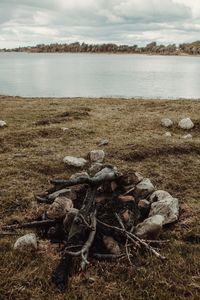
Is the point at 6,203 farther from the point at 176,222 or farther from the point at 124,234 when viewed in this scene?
the point at 176,222

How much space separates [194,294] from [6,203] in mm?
4249

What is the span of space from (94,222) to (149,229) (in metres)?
0.92

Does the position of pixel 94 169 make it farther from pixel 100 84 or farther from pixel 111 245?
pixel 100 84

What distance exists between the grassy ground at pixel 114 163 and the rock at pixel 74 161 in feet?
0.61

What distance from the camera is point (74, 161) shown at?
1060 cm

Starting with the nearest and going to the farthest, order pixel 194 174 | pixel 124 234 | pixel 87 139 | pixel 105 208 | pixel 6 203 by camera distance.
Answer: pixel 124 234 → pixel 105 208 → pixel 6 203 → pixel 194 174 → pixel 87 139

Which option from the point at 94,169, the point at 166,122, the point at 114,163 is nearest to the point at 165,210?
the point at 94,169

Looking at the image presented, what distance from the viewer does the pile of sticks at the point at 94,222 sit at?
5.96 m

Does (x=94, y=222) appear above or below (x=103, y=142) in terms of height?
above

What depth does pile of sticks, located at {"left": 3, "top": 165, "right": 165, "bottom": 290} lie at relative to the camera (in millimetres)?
5960

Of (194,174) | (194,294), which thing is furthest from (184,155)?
(194,294)

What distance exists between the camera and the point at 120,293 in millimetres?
5340

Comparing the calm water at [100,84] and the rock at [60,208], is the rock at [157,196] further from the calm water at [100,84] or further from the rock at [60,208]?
the calm water at [100,84]

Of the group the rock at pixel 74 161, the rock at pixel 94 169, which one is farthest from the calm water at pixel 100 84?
the rock at pixel 94 169
